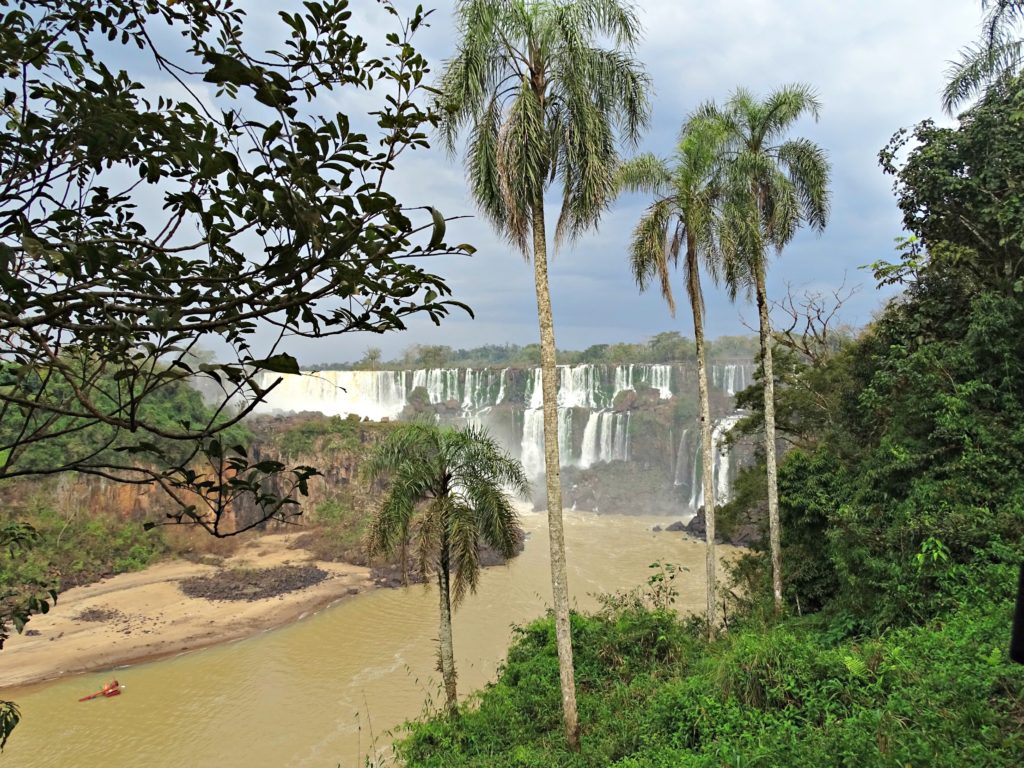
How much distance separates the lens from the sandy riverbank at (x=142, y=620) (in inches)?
533

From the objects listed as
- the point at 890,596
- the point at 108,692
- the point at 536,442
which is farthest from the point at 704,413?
the point at 536,442

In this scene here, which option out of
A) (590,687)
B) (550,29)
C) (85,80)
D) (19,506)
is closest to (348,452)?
(19,506)

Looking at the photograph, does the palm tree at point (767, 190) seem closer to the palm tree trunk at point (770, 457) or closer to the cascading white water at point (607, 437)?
the palm tree trunk at point (770, 457)

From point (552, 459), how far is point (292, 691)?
9.66m

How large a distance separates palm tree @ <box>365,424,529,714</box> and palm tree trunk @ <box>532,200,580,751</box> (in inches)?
68.8

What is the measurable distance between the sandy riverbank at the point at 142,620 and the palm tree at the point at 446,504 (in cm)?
1045

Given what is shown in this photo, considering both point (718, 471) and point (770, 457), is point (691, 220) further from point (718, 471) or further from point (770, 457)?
point (718, 471)

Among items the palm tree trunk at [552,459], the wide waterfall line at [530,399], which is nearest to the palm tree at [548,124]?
the palm tree trunk at [552,459]

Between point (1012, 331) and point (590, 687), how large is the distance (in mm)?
6301

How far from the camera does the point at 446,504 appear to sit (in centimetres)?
723

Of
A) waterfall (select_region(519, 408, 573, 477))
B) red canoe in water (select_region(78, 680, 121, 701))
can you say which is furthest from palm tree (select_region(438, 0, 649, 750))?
waterfall (select_region(519, 408, 573, 477))

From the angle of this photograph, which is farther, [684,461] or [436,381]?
[436,381]

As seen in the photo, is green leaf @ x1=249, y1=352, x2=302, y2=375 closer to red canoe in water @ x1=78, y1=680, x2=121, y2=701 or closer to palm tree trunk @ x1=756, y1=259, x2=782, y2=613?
palm tree trunk @ x1=756, y1=259, x2=782, y2=613

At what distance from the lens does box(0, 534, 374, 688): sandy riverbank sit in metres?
13.5
